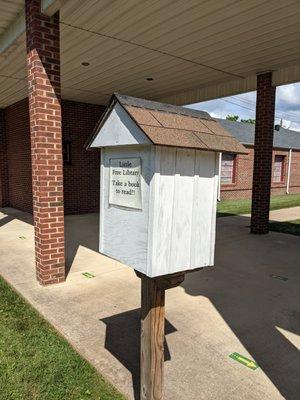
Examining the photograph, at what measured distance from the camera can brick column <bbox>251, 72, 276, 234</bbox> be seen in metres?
9.47

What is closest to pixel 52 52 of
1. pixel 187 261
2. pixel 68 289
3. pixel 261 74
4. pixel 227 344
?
pixel 68 289

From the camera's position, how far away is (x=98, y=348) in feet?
11.8

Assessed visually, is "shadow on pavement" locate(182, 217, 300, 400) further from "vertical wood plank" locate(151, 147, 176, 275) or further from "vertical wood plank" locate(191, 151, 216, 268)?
"vertical wood plank" locate(151, 147, 176, 275)

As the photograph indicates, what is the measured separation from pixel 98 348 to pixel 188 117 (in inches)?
99.1

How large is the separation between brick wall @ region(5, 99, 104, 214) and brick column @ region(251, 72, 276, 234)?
677 cm

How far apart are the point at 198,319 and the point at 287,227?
7.54m

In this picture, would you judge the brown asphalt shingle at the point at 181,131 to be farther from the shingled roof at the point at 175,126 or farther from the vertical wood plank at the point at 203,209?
the vertical wood plank at the point at 203,209

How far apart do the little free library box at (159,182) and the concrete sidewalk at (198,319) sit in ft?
4.17

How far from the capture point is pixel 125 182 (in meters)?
2.53

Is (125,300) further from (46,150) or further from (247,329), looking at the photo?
(46,150)

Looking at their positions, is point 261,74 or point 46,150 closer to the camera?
point 46,150

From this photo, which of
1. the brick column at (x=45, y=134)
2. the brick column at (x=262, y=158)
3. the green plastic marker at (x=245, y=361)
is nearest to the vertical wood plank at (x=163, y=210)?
the green plastic marker at (x=245, y=361)

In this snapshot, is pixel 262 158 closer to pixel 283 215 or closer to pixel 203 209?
pixel 283 215

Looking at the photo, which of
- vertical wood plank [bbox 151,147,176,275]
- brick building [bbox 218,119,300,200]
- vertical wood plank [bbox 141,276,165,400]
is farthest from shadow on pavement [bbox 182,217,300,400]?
brick building [bbox 218,119,300,200]
